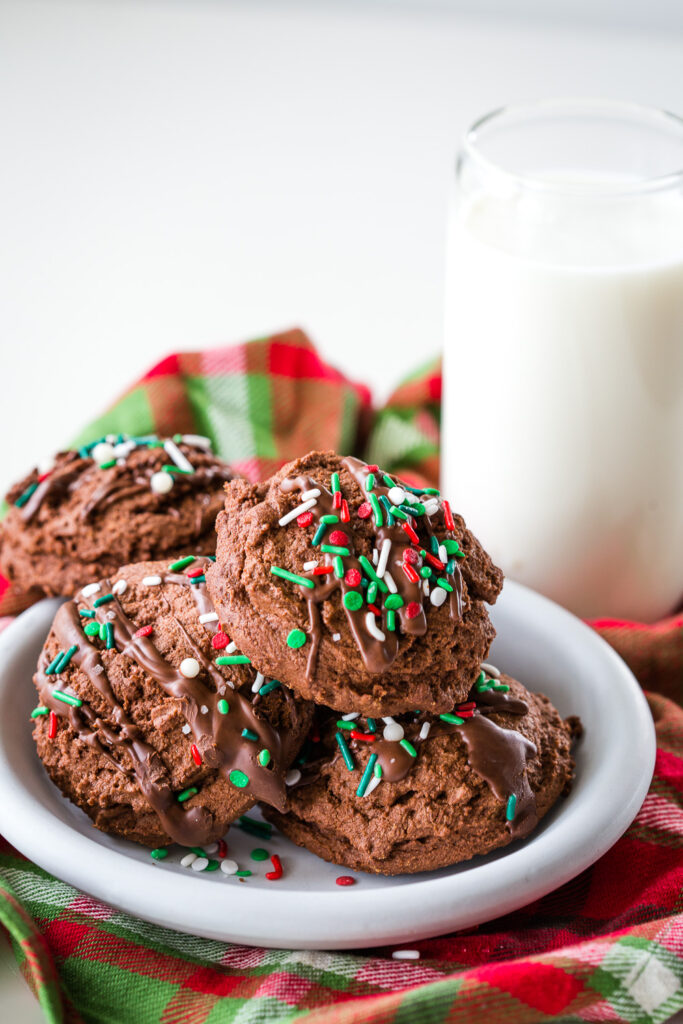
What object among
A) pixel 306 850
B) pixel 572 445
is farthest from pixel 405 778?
pixel 572 445

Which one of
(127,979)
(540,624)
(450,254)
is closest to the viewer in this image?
(127,979)

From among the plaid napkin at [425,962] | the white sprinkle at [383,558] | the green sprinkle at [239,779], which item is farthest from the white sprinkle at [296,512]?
the plaid napkin at [425,962]

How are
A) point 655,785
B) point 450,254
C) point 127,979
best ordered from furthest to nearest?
1. point 450,254
2. point 655,785
3. point 127,979

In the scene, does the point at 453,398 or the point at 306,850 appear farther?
the point at 453,398

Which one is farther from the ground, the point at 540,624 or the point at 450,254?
the point at 450,254

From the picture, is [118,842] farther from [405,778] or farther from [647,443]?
[647,443]

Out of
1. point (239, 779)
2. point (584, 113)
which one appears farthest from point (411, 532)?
point (584, 113)

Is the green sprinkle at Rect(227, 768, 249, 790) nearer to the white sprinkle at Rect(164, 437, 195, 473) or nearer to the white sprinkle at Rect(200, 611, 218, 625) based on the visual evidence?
the white sprinkle at Rect(200, 611, 218, 625)

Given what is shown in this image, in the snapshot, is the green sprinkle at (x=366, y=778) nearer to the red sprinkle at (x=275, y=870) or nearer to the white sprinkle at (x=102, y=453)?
the red sprinkle at (x=275, y=870)

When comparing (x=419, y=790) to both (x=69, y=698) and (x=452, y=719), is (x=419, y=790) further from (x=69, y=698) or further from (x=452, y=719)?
(x=69, y=698)
